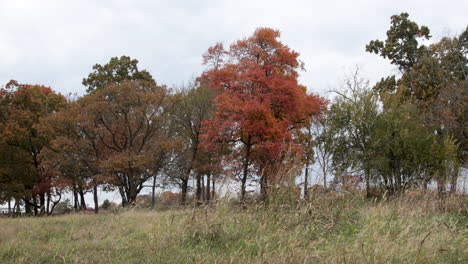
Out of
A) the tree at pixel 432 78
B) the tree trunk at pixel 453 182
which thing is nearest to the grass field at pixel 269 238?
Result: the tree trunk at pixel 453 182

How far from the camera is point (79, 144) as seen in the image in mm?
22656

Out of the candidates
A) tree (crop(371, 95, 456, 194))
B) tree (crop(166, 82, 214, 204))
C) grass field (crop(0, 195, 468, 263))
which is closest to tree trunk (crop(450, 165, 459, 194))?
grass field (crop(0, 195, 468, 263))

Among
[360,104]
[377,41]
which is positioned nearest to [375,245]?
[360,104]

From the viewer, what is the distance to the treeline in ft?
64.4

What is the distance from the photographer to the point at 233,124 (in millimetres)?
18734

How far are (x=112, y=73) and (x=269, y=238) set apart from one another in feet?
90.3

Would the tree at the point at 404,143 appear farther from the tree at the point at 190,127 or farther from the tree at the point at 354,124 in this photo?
the tree at the point at 190,127

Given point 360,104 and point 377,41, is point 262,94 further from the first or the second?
point 377,41

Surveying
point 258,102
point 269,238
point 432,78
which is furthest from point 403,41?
point 269,238

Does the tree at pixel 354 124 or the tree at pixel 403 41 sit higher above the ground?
the tree at pixel 403 41

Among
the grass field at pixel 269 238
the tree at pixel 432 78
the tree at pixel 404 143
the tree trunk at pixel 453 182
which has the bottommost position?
the grass field at pixel 269 238

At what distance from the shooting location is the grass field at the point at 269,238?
15.6ft

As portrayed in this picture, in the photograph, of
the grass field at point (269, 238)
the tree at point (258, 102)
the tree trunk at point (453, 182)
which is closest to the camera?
the grass field at point (269, 238)

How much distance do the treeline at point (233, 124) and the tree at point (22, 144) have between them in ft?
0.26
